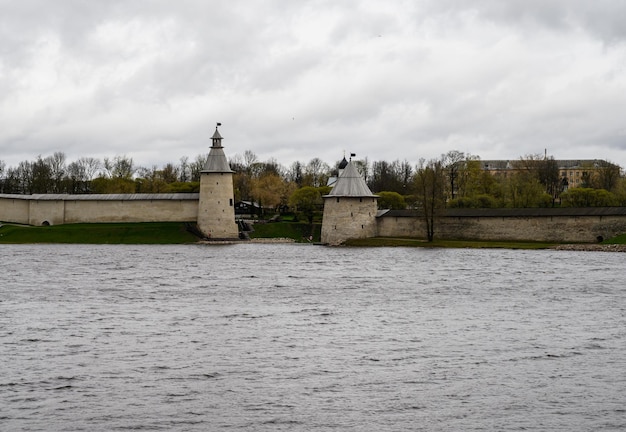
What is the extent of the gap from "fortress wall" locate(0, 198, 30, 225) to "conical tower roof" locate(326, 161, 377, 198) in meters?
20.3

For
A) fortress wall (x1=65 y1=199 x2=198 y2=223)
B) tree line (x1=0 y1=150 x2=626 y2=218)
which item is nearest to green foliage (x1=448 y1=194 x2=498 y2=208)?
tree line (x1=0 y1=150 x2=626 y2=218)

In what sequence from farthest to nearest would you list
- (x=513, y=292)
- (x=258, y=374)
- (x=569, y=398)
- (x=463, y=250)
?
(x=463, y=250) < (x=513, y=292) < (x=258, y=374) < (x=569, y=398)

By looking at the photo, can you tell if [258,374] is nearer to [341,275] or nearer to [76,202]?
Result: [341,275]

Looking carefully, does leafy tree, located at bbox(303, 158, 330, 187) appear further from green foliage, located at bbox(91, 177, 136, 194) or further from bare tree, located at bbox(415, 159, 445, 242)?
bare tree, located at bbox(415, 159, 445, 242)

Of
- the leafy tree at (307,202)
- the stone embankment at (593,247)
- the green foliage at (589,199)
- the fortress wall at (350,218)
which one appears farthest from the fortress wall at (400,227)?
the green foliage at (589,199)

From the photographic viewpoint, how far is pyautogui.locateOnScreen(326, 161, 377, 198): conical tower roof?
4478cm

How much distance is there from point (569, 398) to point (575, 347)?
3.06 metres

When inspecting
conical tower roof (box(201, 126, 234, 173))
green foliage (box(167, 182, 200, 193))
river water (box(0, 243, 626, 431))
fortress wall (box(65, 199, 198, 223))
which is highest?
conical tower roof (box(201, 126, 234, 173))

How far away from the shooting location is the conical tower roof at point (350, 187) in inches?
1763

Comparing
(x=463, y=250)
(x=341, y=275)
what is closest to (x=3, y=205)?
(x=463, y=250)

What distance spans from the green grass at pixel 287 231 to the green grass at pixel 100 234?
423 cm

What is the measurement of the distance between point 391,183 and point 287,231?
78.3ft

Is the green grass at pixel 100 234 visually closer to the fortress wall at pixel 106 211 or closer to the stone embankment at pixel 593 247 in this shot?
the fortress wall at pixel 106 211

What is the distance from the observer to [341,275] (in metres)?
25.6
